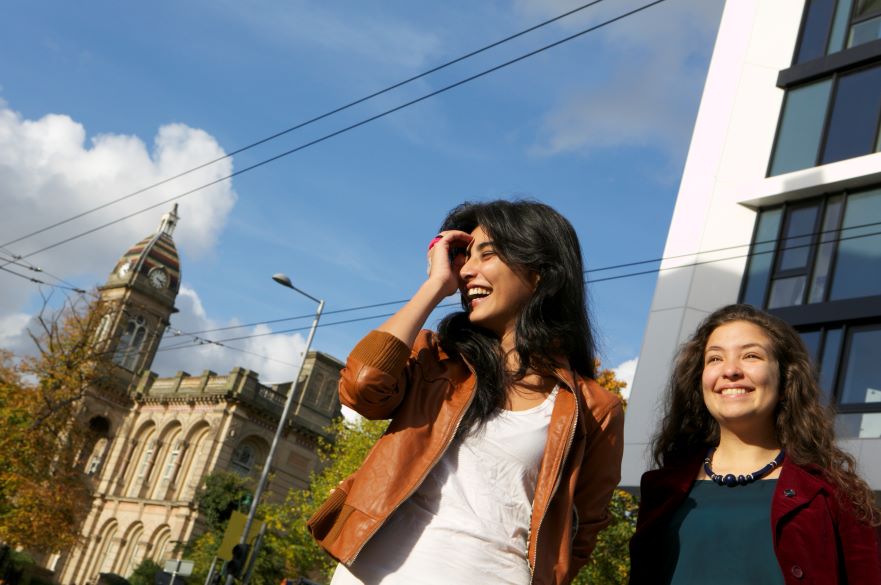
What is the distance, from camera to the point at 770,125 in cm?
2248

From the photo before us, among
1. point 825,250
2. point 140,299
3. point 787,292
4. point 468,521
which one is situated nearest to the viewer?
point 468,521

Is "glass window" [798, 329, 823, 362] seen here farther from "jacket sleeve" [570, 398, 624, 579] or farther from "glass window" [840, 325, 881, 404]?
"jacket sleeve" [570, 398, 624, 579]

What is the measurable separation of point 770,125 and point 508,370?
2090 cm

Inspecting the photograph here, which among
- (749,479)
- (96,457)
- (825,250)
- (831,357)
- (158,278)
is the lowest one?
(749,479)

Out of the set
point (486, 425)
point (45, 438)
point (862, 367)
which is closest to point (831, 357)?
point (862, 367)

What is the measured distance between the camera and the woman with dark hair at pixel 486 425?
2828mm

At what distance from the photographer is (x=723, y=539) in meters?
3.32

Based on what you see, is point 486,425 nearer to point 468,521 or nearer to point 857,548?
point 468,521

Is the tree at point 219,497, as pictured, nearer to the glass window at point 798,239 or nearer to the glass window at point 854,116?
the glass window at point 798,239

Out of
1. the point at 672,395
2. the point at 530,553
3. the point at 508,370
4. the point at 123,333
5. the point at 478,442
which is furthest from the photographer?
the point at 123,333

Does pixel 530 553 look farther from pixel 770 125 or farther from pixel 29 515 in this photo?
pixel 29 515

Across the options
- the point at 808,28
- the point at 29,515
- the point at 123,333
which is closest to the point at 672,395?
the point at 808,28

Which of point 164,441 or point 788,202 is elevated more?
point 788,202

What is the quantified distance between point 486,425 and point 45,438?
36.0m
